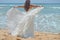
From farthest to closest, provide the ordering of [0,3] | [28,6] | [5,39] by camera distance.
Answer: [0,3]
[5,39]
[28,6]

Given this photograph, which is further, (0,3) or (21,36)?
(0,3)

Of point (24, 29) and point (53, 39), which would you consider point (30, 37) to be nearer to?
point (24, 29)

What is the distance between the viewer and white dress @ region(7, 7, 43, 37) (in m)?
4.68

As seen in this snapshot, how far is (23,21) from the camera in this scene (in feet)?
15.6

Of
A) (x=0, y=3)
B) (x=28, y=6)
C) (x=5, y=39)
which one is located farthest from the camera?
(x=0, y=3)

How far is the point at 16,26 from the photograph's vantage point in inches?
192

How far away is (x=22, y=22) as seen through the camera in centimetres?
477

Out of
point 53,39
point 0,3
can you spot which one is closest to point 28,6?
point 53,39

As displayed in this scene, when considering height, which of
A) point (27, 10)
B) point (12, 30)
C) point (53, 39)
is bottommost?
point (53, 39)

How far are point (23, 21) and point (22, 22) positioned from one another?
4 cm

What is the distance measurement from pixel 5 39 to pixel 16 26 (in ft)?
2.01

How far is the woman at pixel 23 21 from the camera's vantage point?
4.63m

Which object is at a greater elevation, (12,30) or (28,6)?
(28,6)

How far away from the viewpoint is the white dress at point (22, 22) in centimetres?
468
